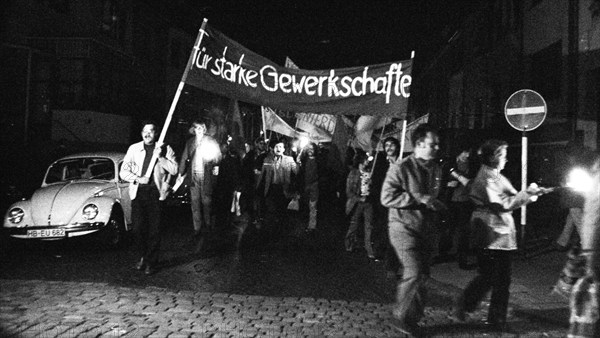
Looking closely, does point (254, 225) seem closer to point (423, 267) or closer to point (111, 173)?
point (111, 173)

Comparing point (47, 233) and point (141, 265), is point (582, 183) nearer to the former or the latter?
point (141, 265)

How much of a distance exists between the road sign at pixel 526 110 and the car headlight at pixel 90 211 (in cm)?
702

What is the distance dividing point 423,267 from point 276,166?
6.72m

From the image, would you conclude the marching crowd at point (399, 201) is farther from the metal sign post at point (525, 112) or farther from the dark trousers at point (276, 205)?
the metal sign post at point (525, 112)

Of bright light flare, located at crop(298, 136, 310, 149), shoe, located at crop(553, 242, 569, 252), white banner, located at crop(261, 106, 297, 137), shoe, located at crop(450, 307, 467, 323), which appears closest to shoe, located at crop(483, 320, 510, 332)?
shoe, located at crop(450, 307, 467, 323)

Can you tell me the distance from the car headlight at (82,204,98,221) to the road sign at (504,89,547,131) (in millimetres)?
7019

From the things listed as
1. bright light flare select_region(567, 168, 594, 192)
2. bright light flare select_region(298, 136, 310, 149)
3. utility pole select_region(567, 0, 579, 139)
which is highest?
utility pole select_region(567, 0, 579, 139)

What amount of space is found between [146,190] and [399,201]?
12.6ft

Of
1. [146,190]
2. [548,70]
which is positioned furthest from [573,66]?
[146,190]

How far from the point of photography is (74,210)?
29.9ft

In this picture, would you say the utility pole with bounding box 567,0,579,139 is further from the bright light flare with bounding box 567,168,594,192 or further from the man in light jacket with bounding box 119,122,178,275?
the man in light jacket with bounding box 119,122,178,275

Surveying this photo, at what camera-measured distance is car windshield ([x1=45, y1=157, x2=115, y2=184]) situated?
10475 millimetres

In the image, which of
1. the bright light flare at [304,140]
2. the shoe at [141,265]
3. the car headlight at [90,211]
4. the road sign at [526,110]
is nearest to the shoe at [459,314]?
the shoe at [141,265]

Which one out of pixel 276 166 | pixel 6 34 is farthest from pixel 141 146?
pixel 6 34
